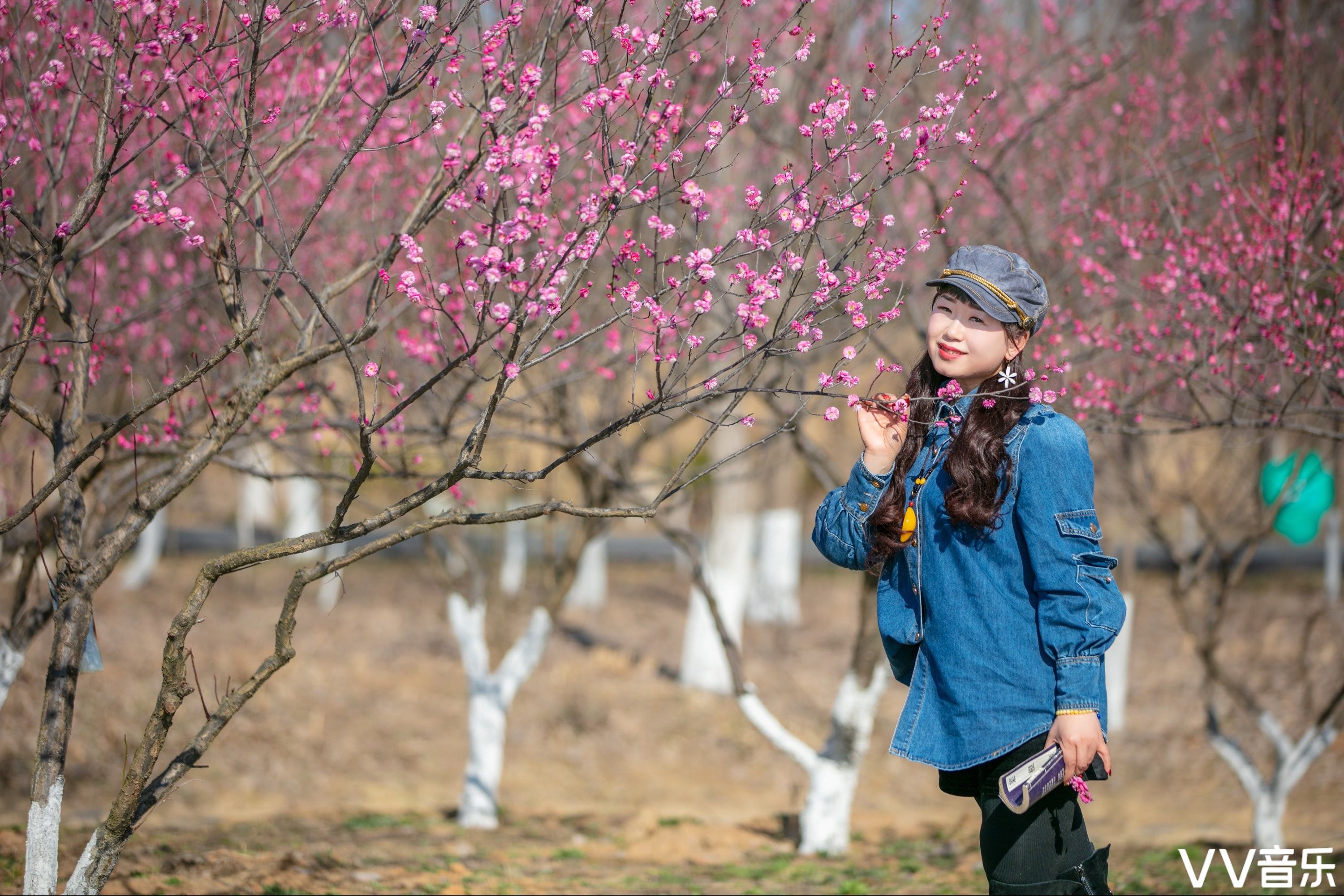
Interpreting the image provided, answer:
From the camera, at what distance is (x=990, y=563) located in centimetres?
273

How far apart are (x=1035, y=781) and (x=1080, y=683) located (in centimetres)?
23

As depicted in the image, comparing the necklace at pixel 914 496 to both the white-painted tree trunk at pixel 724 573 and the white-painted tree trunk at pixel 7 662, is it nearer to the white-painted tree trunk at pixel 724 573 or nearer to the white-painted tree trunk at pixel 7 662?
the white-painted tree trunk at pixel 7 662

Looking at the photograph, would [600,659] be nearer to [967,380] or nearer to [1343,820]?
[1343,820]

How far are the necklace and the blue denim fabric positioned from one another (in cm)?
1

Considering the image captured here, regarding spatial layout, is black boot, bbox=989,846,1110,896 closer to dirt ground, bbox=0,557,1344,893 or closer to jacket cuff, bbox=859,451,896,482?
jacket cuff, bbox=859,451,896,482

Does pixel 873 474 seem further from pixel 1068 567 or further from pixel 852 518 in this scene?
pixel 1068 567

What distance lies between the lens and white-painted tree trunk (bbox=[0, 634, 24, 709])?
429 centimetres

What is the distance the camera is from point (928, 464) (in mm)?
2863

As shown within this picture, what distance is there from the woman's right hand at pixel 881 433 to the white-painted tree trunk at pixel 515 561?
13.4m

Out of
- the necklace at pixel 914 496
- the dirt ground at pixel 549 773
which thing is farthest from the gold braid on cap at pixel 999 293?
the dirt ground at pixel 549 773

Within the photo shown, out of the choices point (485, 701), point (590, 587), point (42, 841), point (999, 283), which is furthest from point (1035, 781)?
point (590, 587)

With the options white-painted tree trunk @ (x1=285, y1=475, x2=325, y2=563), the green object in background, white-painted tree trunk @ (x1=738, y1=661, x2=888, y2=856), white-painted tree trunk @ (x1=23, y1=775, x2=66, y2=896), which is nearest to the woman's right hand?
white-painted tree trunk @ (x1=23, y1=775, x2=66, y2=896)

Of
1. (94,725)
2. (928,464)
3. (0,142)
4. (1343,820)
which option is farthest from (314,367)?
(1343,820)

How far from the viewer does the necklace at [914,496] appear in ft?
9.22
